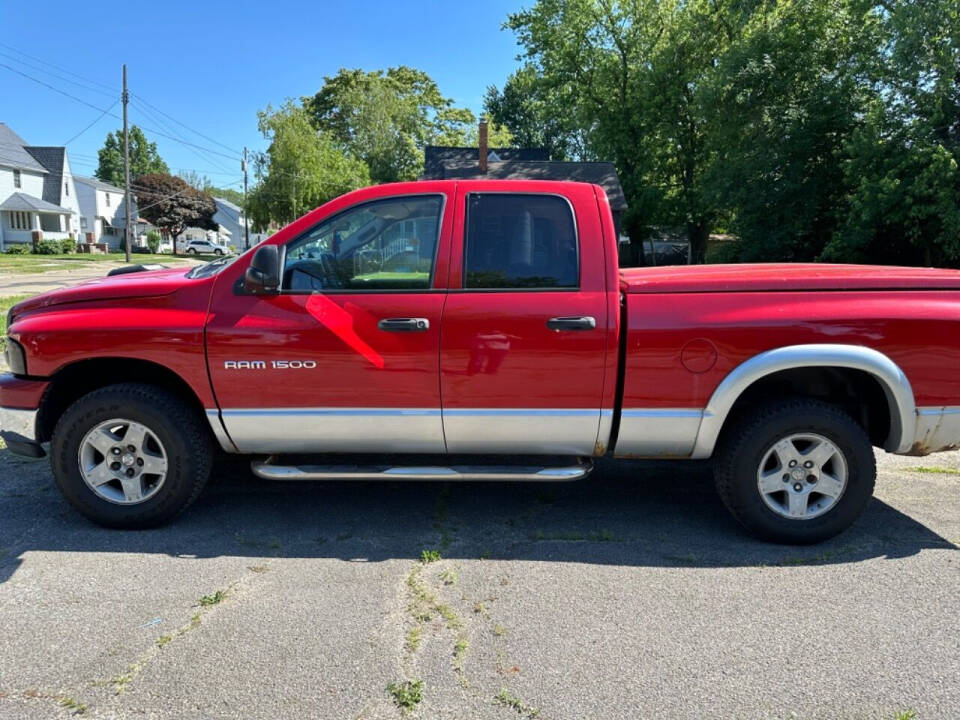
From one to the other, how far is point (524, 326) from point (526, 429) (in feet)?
1.90

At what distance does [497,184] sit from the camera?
158 inches

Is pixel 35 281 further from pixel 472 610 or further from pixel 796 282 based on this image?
pixel 796 282

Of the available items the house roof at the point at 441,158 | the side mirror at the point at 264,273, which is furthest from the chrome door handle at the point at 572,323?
the house roof at the point at 441,158

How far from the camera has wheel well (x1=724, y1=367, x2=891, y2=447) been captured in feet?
13.0

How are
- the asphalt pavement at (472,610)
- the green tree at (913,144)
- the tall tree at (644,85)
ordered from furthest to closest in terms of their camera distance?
1. the tall tree at (644,85)
2. the green tree at (913,144)
3. the asphalt pavement at (472,610)

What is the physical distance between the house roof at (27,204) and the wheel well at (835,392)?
53.2m

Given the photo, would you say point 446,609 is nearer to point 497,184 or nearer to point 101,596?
point 101,596

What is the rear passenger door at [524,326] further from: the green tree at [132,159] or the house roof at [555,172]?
the green tree at [132,159]

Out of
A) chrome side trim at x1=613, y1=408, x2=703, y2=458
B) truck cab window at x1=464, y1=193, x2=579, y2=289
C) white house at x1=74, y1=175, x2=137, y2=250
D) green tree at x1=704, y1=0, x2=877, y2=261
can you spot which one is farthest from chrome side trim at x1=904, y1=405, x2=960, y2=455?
white house at x1=74, y1=175, x2=137, y2=250

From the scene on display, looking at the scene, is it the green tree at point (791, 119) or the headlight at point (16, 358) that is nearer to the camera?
the headlight at point (16, 358)

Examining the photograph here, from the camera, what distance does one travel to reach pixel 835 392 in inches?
165

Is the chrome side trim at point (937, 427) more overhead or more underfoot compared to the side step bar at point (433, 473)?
more overhead

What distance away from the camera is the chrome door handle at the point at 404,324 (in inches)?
149

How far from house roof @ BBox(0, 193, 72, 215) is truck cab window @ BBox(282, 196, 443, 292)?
51623 millimetres
